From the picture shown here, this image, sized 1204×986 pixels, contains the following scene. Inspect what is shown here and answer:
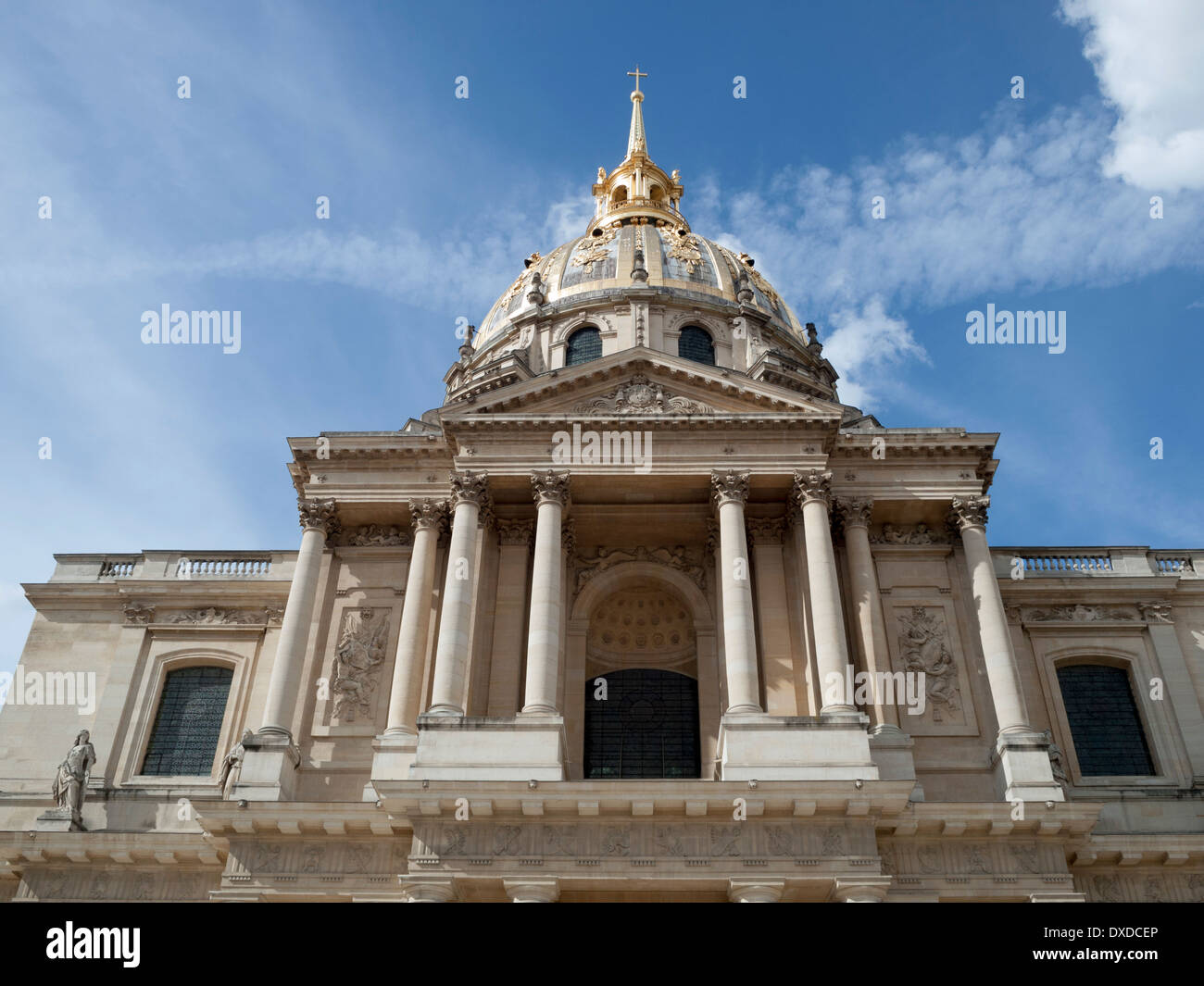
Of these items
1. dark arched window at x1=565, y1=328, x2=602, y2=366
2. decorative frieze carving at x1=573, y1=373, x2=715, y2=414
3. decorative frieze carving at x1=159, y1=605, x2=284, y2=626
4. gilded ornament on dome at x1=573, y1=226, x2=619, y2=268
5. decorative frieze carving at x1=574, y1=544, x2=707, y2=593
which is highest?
gilded ornament on dome at x1=573, y1=226, x2=619, y2=268

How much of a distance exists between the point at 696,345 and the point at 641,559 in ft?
→ 50.6

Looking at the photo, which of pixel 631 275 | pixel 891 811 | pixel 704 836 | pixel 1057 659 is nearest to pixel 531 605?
pixel 704 836

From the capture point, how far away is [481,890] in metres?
22.5

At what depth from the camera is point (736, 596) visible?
2633cm

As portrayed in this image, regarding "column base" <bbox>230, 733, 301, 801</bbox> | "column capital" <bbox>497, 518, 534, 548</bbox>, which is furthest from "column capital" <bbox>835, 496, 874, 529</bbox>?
"column base" <bbox>230, 733, 301, 801</bbox>

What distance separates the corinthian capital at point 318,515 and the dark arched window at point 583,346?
15.7 m

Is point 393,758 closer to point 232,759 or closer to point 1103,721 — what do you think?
point 232,759

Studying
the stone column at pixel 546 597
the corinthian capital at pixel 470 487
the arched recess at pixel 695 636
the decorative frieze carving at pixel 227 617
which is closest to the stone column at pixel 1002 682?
the arched recess at pixel 695 636

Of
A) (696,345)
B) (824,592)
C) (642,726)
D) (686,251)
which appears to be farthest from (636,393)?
(686,251)

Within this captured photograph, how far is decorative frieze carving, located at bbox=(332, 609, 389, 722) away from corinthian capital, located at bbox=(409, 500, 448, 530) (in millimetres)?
2420

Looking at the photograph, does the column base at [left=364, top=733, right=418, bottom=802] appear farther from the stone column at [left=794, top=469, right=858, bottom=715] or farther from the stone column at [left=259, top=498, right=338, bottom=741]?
the stone column at [left=794, top=469, right=858, bottom=715]

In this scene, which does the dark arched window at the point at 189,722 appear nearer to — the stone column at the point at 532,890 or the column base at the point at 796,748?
the stone column at the point at 532,890

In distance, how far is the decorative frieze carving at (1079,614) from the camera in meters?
30.9

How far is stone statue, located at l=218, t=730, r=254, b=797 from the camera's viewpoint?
84.2 feet
